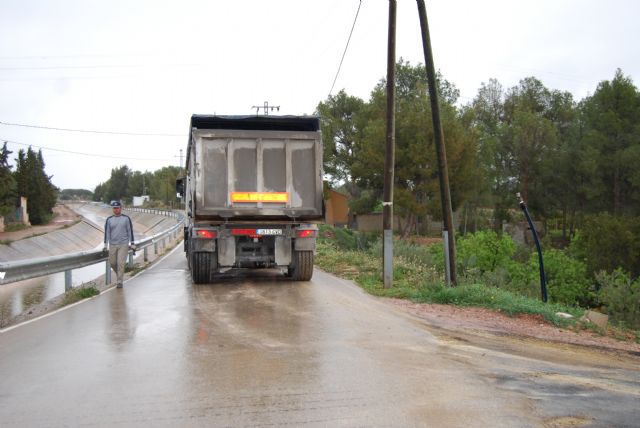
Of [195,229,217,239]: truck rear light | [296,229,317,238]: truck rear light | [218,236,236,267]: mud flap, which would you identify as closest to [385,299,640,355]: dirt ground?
[296,229,317,238]: truck rear light

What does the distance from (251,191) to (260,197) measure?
0.22 metres

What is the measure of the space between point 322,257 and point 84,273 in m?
10.6

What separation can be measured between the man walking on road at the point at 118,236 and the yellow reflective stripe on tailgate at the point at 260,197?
2.42m

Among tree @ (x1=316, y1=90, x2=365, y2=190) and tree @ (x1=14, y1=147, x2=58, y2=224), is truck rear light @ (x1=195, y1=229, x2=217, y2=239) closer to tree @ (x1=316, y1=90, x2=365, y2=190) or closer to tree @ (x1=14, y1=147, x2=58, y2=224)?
tree @ (x1=316, y1=90, x2=365, y2=190)

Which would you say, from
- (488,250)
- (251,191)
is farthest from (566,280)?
(251,191)

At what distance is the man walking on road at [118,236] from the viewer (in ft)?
40.7

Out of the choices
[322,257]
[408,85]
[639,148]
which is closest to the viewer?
[322,257]

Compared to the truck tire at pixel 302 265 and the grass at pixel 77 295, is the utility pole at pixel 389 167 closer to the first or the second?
the truck tire at pixel 302 265

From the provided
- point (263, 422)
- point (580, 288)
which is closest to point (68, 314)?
point (263, 422)

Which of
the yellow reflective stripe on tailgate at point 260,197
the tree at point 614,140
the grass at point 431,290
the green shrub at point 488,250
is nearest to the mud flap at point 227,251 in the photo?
the yellow reflective stripe on tailgate at point 260,197

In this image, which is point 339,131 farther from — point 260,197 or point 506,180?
point 260,197

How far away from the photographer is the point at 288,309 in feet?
31.2

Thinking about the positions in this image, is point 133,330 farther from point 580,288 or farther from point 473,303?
point 580,288

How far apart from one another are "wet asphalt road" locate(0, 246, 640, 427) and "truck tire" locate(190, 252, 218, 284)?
3.11m
